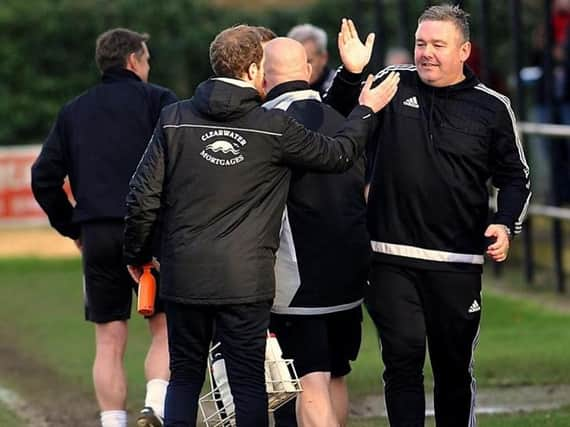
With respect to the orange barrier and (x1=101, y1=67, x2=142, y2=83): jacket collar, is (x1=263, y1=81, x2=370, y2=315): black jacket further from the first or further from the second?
the orange barrier

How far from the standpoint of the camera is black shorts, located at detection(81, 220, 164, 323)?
8.62m

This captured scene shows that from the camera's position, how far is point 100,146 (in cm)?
862

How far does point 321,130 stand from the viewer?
24.5 feet

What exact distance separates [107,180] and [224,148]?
1742 mm

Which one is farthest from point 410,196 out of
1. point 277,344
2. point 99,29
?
point 99,29

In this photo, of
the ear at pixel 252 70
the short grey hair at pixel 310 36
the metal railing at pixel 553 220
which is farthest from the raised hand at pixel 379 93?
the metal railing at pixel 553 220

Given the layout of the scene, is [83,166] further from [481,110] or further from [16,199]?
[16,199]

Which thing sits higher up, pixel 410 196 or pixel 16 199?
pixel 410 196

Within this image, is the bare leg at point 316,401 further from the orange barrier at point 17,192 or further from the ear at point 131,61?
the orange barrier at point 17,192

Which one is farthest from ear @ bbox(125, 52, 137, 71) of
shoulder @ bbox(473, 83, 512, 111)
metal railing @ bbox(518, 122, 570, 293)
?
metal railing @ bbox(518, 122, 570, 293)

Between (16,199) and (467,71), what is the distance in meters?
13.0

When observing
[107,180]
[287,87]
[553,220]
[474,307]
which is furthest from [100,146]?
[553,220]

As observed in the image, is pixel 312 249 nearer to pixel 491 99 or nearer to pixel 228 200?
pixel 228 200

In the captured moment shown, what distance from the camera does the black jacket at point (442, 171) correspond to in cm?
748
